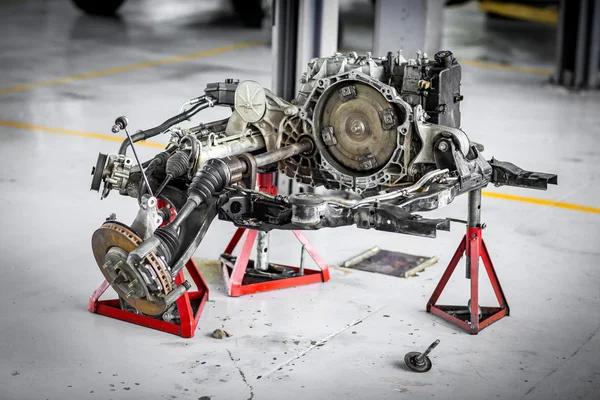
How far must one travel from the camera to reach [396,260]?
6.21 metres

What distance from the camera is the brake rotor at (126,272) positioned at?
4.54 m

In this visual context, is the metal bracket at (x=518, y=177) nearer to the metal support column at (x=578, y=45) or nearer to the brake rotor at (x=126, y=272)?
the brake rotor at (x=126, y=272)

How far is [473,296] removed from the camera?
508cm

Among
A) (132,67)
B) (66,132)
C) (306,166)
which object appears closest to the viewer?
(306,166)

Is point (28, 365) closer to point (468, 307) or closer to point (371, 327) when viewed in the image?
point (371, 327)

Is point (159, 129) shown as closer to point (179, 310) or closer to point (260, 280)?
point (179, 310)

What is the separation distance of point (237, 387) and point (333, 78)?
6.11ft

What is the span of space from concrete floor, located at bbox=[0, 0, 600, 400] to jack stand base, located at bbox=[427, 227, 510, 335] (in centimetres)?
7

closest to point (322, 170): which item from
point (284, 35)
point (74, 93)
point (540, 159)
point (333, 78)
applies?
point (333, 78)

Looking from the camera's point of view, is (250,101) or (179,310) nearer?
(179,310)

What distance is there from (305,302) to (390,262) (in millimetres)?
940

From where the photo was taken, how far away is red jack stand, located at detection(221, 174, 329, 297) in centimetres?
553

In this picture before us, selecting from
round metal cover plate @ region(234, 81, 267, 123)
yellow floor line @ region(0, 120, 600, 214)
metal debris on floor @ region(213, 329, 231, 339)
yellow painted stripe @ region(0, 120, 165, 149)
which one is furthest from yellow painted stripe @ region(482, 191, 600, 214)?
metal debris on floor @ region(213, 329, 231, 339)

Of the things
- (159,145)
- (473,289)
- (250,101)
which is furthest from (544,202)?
(159,145)
